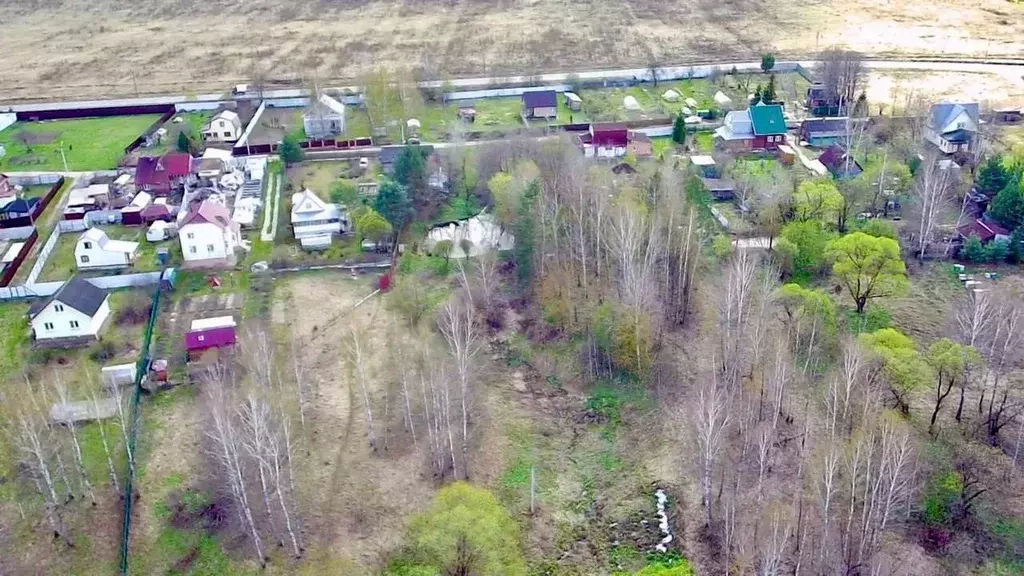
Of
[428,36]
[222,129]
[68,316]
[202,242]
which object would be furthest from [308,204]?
[428,36]

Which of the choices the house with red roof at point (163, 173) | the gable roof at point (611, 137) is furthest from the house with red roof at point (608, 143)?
the house with red roof at point (163, 173)

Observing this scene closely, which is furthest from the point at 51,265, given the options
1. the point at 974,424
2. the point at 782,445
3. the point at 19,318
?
the point at 974,424

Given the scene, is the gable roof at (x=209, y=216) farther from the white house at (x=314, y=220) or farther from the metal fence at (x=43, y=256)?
the metal fence at (x=43, y=256)

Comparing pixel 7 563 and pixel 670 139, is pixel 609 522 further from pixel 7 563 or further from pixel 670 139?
pixel 670 139

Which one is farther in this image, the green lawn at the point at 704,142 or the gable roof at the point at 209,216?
the green lawn at the point at 704,142

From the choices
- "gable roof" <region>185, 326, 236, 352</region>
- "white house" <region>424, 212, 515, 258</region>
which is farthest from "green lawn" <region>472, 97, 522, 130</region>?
"gable roof" <region>185, 326, 236, 352</region>

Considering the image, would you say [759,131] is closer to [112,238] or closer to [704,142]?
[704,142]
